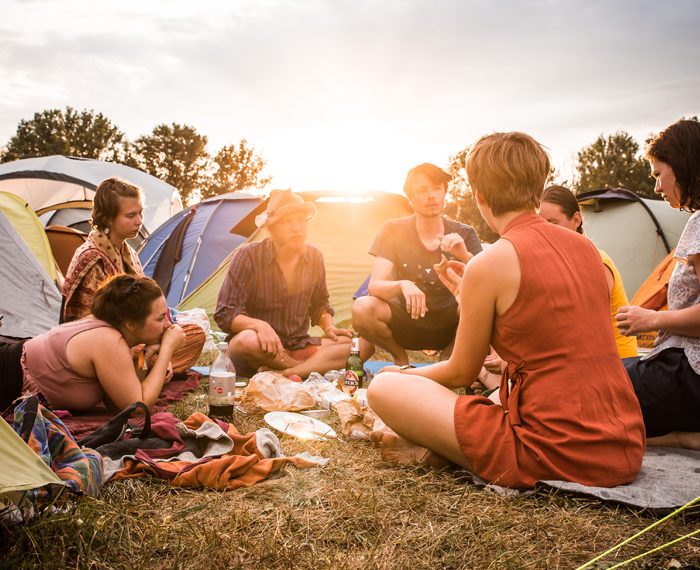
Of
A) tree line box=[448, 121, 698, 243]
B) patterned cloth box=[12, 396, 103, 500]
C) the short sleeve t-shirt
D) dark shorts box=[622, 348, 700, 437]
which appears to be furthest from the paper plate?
tree line box=[448, 121, 698, 243]

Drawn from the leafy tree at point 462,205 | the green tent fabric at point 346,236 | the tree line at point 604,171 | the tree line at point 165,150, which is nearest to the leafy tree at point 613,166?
the tree line at point 604,171

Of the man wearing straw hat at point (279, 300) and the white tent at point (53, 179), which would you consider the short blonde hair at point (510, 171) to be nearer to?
the man wearing straw hat at point (279, 300)

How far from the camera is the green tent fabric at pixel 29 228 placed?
5.84 metres

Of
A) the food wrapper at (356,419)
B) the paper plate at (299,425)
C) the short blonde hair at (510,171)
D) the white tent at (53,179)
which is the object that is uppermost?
the white tent at (53,179)

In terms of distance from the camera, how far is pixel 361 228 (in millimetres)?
6684

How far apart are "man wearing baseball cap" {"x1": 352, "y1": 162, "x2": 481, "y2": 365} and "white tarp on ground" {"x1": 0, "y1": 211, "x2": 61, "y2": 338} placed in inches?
123

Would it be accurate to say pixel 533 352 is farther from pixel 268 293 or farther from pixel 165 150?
pixel 165 150

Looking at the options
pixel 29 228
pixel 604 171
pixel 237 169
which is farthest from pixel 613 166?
pixel 29 228

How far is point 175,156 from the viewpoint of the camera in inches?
1464

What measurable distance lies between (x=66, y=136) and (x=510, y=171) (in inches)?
1632

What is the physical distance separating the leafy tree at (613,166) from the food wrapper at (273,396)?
32.0 m

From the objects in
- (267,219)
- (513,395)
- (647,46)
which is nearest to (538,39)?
(647,46)

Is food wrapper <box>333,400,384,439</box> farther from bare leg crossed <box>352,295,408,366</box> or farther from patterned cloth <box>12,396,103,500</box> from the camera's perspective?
bare leg crossed <box>352,295,408,366</box>

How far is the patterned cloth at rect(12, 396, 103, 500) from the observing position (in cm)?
146
